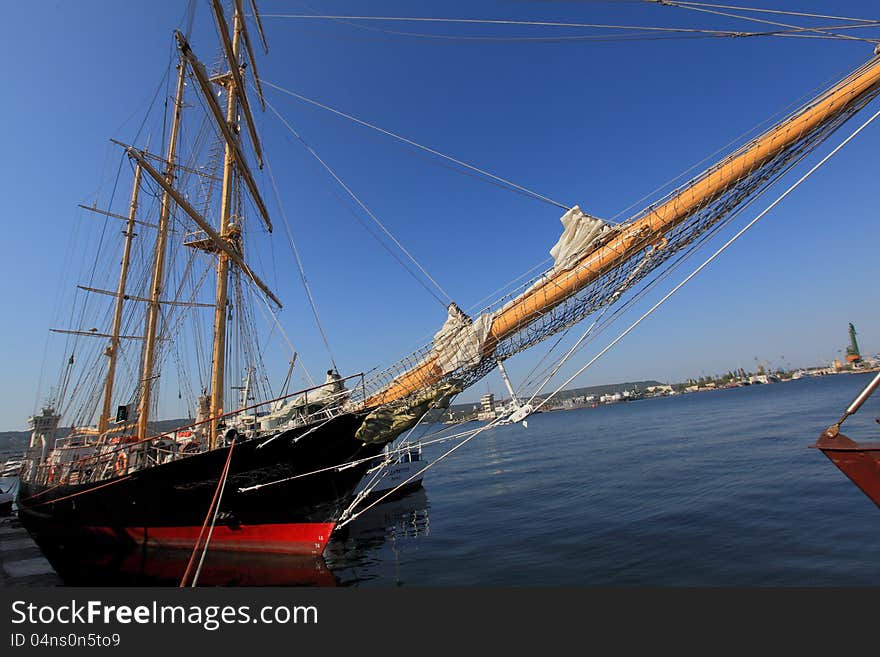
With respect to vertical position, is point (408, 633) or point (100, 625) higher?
point (100, 625)

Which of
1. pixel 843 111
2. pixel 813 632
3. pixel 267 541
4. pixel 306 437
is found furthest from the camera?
pixel 267 541

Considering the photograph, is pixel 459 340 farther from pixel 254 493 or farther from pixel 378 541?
pixel 378 541

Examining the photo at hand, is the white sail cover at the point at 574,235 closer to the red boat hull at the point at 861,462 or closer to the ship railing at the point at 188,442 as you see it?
the red boat hull at the point at 861,462

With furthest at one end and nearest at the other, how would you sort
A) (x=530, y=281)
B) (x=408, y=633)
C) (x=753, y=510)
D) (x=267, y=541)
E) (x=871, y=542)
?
(x=753, y=510), (x=267, y=541), (x=871, y=542), (x=530, y=281), (x=408, y=633)

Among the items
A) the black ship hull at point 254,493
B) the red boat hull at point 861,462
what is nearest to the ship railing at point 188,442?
the black ship hull at point 254,493

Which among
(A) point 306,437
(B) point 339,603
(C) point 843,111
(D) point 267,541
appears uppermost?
(C) point 843,111

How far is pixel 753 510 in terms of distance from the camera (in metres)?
13.6

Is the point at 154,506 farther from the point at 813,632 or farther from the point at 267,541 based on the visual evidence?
the point at 813,632

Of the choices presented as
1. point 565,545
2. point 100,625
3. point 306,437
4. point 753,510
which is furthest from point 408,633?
point 753,510

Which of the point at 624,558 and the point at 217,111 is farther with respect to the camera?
the point at 217,111

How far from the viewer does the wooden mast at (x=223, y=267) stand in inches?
567

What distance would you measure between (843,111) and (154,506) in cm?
1930

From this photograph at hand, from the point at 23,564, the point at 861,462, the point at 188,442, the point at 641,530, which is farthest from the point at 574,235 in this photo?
the point at 23,564

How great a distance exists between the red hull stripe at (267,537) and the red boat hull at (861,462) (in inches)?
480
